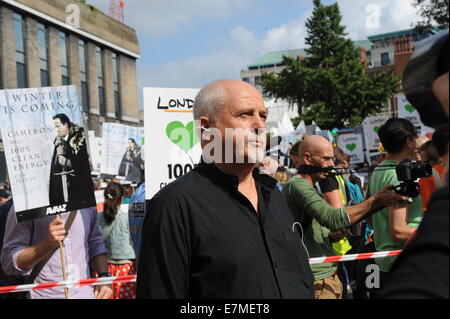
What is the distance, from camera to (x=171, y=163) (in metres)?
5.20

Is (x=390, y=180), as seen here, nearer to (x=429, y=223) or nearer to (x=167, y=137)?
(x=167, y=137)

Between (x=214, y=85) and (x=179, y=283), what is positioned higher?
(x=214, y=85)

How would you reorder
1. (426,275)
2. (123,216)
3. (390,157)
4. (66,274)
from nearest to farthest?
(426,275) < (66,274) < (390,157) < (123,216)

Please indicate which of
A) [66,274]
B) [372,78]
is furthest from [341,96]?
[66,274]

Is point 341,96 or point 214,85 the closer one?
point 214,85

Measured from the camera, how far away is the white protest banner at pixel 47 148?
167 inches

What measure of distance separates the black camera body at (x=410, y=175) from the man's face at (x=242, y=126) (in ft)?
4.78

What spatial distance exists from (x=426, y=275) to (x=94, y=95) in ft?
146

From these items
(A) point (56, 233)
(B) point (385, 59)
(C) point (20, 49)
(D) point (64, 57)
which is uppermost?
(B) point (385, 59)

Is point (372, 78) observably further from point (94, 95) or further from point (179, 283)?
point (179, 283)

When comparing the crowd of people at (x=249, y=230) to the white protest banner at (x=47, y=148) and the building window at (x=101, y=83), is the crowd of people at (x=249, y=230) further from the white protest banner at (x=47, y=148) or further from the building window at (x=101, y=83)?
the building window at (x=101, y=83)

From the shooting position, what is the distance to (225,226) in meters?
2.28

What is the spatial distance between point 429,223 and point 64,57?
42645 mm

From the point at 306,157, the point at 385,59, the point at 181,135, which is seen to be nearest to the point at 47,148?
the point at 181,135
